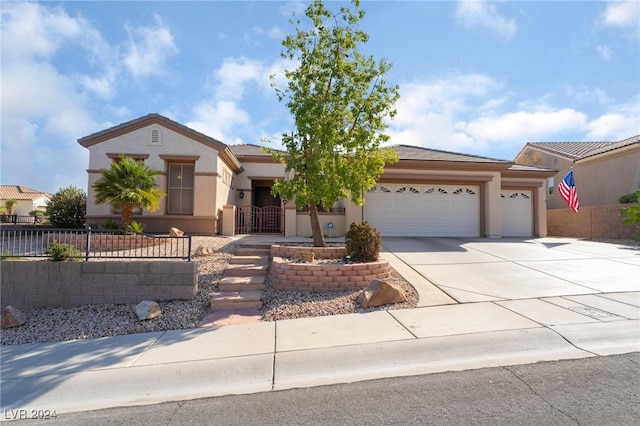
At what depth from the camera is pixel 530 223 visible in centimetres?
1595

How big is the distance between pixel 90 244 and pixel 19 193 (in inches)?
1810

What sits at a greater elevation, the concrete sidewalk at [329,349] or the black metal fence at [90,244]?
the black metal fence at [90,244]

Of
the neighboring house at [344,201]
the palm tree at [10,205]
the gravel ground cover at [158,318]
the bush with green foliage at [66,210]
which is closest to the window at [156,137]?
the neighboring house at [344,201]

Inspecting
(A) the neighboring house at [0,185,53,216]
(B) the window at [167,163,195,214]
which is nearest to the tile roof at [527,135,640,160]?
(B) the window at [167,163,195,214]

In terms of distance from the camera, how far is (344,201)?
1445 centimetres

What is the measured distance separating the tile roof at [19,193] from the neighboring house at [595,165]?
173 ft

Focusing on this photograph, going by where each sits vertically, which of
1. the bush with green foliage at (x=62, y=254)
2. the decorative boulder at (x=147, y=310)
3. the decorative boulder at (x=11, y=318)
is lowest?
the decorative boulder at (x=11, y=318)

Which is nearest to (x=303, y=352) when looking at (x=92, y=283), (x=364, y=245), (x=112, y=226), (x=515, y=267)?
(x=364, y=245)

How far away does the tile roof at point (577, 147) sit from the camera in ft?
66.9

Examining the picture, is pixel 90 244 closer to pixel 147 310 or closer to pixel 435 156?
pixel 147 310

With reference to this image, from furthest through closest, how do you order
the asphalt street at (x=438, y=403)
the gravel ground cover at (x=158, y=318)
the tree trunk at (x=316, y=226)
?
the tree trunk at (x=316, y=226)
the gravel ground cover at (x=158, y=318)
the asphalt street at (x=438, y=403)

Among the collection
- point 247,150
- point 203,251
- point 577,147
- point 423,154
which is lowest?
point 203,251

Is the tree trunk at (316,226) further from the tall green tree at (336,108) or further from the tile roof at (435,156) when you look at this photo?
the tile roof at (435,156)

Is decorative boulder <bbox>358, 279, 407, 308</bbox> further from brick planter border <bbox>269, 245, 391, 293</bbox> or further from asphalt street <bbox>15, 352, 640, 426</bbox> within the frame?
asphalt street <bbox>15, 352, 640, 426</bbox>
